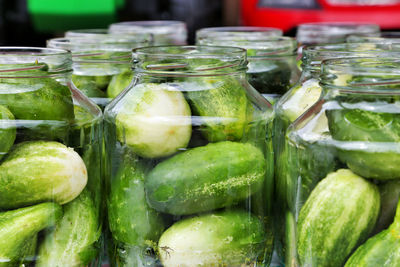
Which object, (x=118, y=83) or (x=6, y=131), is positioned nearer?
(x=6, y=131)

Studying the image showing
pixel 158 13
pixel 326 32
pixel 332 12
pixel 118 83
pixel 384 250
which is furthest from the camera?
pixel 158 13

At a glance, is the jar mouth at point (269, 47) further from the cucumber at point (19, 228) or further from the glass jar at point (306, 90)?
the cucumber at point (19, 228)

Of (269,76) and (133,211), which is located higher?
(269,76)

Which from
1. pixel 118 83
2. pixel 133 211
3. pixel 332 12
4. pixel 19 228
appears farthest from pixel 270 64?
pixel 332 12

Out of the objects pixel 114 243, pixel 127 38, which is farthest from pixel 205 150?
pixel 127 38

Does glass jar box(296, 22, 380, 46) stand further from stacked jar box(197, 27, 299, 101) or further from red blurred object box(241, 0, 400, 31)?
red blurred object box(241, 0, 400, 31)

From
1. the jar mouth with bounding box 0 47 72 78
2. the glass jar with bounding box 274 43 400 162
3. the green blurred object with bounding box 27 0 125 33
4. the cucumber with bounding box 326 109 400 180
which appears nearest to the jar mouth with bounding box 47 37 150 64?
the jar mouth with bounding box 0 47 72 78

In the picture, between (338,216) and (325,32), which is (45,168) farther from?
(325,32)

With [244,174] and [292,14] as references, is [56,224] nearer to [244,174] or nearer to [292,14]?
[244,174]
